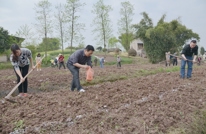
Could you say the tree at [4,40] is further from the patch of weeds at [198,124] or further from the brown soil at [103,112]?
the patch of weeds at [198,124]

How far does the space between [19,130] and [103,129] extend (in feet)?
3.90

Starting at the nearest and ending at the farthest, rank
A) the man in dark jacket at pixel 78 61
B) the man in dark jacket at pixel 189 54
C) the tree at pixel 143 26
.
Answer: the man in dark jacket at pixel 78 61, the man in dark jacket at pixel 189 54, the tree at pixel 143 26

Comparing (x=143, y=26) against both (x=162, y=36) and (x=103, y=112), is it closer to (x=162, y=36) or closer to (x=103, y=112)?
(x=162, y=36)

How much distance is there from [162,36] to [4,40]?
1797 centimetres

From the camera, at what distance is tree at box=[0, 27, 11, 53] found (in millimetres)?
24744

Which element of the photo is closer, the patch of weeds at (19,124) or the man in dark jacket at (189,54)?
the patch of weeds at (19,124)

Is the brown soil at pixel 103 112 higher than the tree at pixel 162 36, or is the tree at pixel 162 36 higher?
the tree at pixel 162 36

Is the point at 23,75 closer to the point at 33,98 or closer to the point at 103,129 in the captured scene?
the point at 33,98

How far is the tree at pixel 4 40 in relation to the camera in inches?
974

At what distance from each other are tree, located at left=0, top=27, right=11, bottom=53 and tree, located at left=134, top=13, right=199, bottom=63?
15.7 meters

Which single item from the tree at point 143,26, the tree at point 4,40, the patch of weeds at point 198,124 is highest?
the tree at point 143,26

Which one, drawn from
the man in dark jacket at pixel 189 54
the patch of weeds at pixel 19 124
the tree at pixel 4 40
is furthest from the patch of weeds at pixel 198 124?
the tree at pixel 4 40

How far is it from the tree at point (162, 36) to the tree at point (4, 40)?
1575cm

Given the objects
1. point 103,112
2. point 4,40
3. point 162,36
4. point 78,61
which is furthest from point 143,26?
point 103,112
